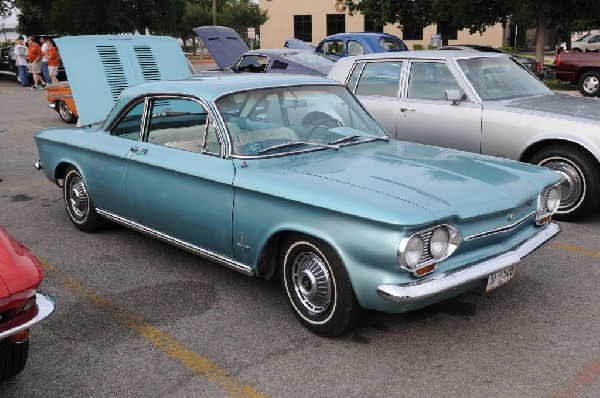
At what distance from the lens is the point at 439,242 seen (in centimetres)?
359

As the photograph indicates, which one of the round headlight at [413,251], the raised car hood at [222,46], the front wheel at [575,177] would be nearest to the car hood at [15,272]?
the round headlight at [413,251]

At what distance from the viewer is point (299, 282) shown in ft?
13.2

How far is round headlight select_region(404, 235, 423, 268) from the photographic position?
347 centimetres

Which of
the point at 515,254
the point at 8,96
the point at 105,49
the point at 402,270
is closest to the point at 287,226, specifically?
the point at 402,270

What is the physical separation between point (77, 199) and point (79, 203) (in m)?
0.04

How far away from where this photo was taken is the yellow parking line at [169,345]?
11.3 ft

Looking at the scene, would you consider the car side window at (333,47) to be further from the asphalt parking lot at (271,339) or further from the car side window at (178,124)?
the asphalt parking lot at (271,339)

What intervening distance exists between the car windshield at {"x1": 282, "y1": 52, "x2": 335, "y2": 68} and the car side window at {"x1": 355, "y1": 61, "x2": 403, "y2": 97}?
22.6 ft

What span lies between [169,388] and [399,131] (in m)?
4.69

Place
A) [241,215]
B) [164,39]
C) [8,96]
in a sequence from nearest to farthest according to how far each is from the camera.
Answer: [241,215] → [164,39] → [8,96]

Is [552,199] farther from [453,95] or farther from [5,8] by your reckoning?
[5,8]

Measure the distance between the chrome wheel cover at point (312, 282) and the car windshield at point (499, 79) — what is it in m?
3.75

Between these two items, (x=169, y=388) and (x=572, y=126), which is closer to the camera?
(x=169, y=388)

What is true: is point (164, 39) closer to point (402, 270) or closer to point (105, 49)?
point (105, 49)
